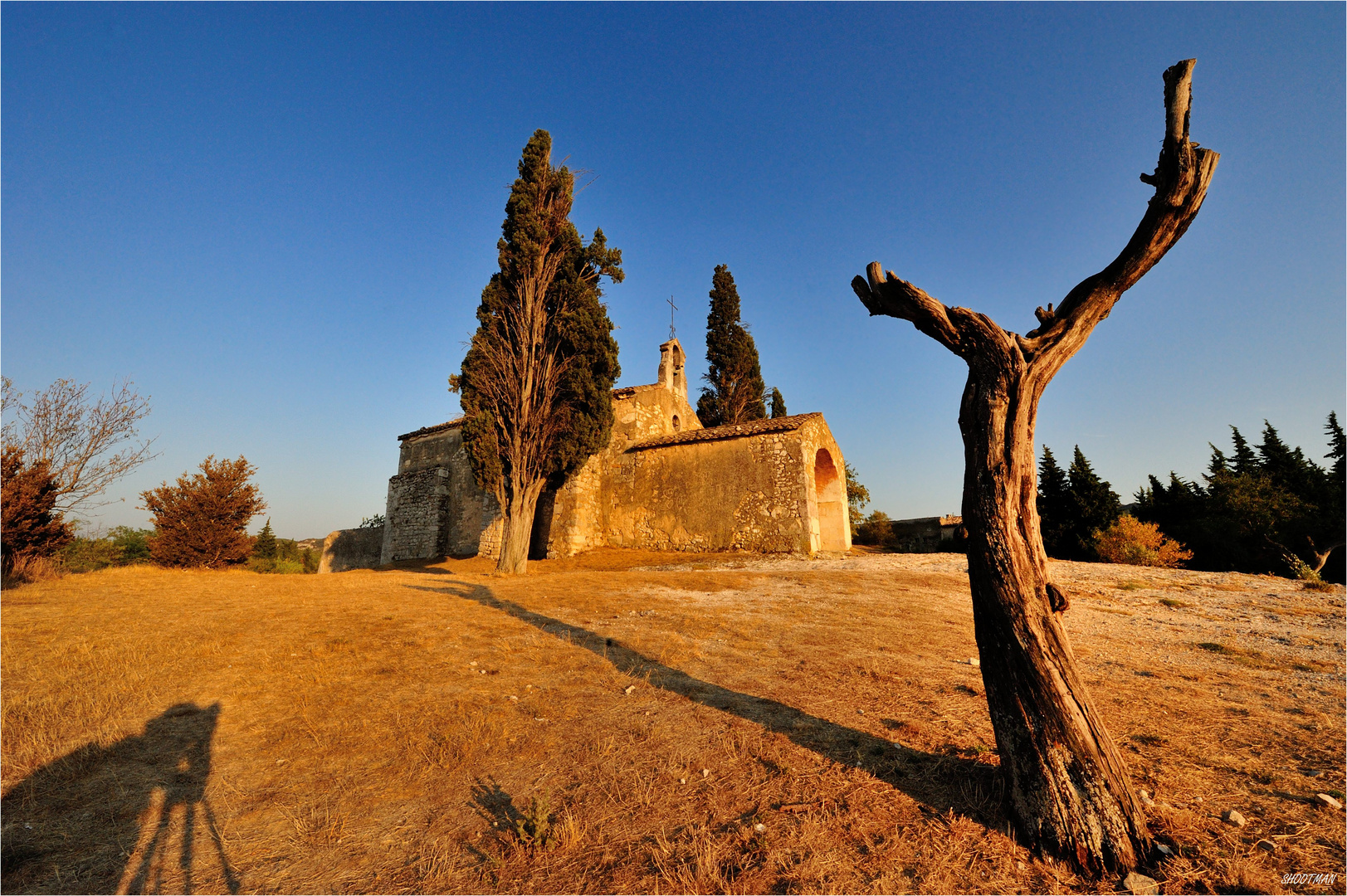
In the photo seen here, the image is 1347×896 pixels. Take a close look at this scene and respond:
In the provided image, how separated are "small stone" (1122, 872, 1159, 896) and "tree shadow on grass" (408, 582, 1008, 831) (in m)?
0.48

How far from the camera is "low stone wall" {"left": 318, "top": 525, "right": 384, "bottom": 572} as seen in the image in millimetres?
24312

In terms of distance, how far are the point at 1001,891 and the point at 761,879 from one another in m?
0.99

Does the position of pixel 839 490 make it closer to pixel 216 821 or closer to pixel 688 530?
pixel 688 530

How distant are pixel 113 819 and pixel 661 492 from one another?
15.5 meters

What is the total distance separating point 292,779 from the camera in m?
3.19

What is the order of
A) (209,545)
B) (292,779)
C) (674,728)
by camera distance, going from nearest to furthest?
1. (292,779)
2. (674,728)
3. (209,545)

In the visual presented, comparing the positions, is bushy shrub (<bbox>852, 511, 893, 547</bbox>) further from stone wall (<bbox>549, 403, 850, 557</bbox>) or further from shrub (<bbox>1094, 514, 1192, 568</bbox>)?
shrub (<bbox>1094, 514, 1192, 568</bbox>)

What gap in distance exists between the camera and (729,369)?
1048 inches

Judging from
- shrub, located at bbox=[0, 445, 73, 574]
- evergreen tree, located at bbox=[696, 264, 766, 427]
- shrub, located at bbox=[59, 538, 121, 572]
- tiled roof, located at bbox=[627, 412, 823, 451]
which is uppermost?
evergreen tree, located at bbox=[696, 264, 766, 427]

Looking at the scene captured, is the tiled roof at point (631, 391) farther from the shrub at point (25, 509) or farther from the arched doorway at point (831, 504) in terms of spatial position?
the shrub at point (25, 509)

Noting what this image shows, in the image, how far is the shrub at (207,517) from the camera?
15.9 meters

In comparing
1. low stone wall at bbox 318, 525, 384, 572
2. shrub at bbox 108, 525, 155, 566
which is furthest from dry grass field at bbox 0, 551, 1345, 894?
shrub at bbox 108, 525, 155, 566

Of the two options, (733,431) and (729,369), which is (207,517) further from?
(729,369)

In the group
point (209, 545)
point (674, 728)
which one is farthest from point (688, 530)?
point (209, 545)
